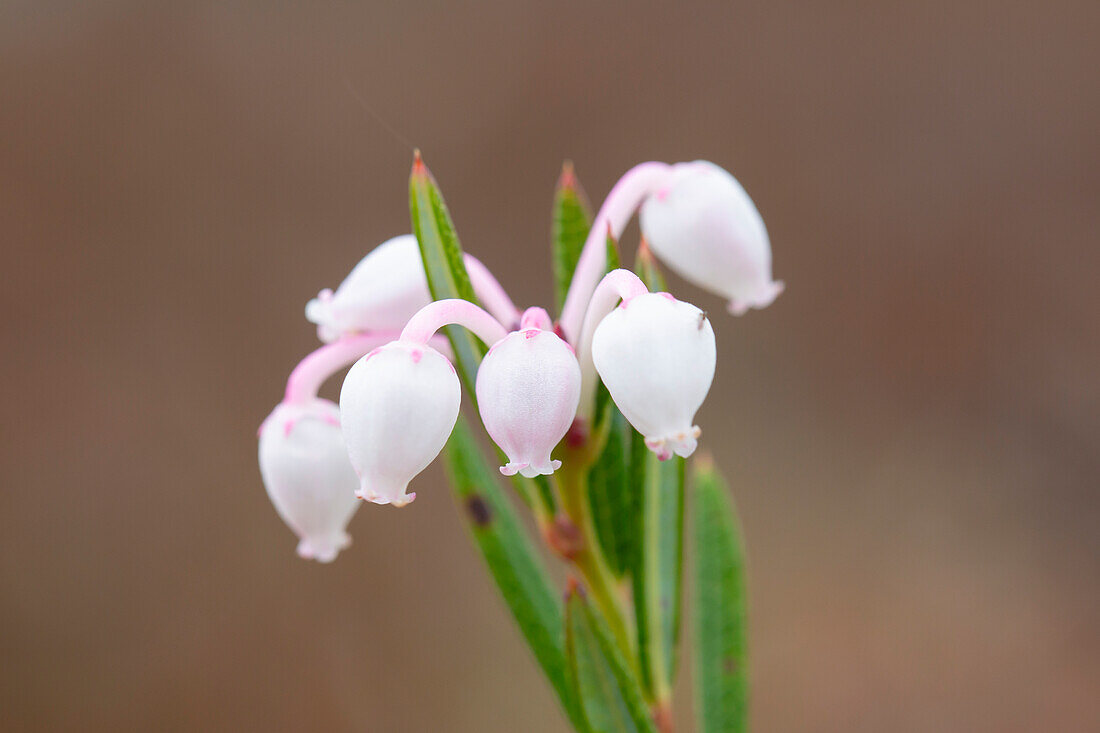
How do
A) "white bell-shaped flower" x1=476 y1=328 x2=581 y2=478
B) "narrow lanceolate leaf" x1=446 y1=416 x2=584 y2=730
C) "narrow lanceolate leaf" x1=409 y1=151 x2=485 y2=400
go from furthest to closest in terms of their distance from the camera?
"narrow lanceolate leaf" x1=446 y1=416 x2=584 y2=730 < "narrow lanceolate leaf" x1=409 y1=151 x2=485 y2=400 < "white bell-shaped flower" x1=476 y1=328 x2=581 y2=478

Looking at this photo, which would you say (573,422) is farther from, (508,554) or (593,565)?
(508,554)

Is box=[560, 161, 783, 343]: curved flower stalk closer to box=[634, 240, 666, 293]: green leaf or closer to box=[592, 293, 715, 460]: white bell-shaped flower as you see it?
box=[634, 240, 666, 293]: green leaf

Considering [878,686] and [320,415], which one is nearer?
→ [320,415]

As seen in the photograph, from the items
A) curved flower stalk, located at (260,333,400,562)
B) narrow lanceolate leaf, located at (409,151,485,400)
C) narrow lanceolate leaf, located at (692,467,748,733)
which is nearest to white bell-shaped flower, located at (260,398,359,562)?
curved flower stalk, located at (260,333,400,562)

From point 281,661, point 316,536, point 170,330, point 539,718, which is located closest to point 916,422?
point 539,718

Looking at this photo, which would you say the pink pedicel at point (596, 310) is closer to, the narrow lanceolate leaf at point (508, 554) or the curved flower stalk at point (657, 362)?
the curved flower stalk at point (657, 362)

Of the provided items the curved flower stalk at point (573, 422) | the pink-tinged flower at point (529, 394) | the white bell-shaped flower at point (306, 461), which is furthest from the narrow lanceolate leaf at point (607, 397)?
the white bell-shaped flower at point (306, 461)

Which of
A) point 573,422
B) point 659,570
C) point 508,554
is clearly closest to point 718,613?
point 659,570

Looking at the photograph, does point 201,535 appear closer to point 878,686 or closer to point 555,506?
point 878,686
